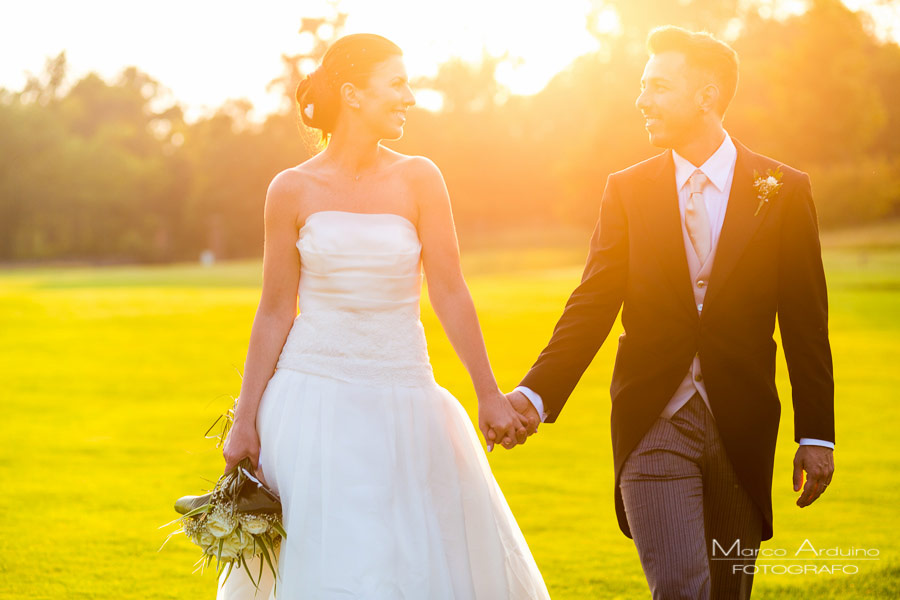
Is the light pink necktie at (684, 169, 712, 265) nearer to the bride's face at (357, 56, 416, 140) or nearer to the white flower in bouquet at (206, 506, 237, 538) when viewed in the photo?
the bride's face at (357, 56, 416, 140)

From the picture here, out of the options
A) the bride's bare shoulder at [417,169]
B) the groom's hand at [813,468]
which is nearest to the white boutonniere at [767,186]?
the groom's hand at [813,468]

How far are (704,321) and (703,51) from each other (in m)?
0.96

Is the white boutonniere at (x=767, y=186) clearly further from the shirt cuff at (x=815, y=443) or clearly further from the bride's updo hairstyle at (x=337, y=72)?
the bride's updo hairstyle at (x=337, y=72)

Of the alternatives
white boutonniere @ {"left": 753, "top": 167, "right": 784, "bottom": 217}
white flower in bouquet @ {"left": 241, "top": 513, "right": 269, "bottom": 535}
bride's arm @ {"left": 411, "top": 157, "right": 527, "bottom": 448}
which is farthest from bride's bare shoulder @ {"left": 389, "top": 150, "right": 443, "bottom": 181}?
white flower in bouquet @ {"left": 241, "top": 513, "right": 269, "bottom": 535}

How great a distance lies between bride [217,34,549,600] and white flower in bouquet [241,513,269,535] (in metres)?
0.09

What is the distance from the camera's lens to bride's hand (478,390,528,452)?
3.88 metres

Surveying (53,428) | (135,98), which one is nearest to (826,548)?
(53,428)

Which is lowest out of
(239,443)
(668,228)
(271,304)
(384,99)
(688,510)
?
(688,510)

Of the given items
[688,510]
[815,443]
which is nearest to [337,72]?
[688,510]

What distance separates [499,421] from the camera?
389 centimetres

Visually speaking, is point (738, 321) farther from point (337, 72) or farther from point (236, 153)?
point (236, 153)

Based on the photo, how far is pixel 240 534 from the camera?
3.61 m

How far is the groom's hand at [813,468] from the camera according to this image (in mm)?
3787

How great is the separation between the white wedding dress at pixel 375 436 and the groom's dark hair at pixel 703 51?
1116 millimetres
